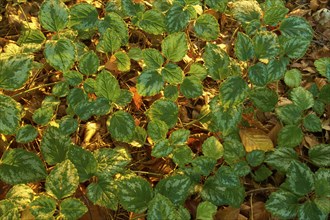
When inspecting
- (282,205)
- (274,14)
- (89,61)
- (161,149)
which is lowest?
(282,205)

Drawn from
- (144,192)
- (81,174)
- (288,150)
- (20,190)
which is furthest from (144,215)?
(288,150)

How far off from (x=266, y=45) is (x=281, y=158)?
44 centimetres

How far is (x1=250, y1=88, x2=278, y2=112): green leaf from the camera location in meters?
1.75

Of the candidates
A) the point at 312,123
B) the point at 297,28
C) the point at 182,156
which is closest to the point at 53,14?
the point at 182,156

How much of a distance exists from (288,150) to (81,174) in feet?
2.63

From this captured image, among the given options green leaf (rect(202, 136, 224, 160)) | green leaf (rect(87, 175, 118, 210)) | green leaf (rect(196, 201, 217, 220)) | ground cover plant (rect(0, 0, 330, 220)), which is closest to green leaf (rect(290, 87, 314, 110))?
ground cover plant (rect(0, 0, 330, 220))

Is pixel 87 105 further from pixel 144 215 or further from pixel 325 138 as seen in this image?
pixel 325 138

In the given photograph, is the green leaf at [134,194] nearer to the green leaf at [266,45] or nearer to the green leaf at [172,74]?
the green leaf at [172,74]

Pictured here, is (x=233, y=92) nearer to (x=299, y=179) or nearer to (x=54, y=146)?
(x=299, y=179)

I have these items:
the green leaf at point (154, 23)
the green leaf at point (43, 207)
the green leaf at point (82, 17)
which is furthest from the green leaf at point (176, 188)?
the green leaf at point (82, 17)

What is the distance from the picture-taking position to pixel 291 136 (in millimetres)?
1691

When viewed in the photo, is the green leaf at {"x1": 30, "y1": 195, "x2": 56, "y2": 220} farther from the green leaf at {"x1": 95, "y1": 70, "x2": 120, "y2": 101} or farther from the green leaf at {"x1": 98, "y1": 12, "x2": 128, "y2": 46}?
the green leaf at {"x1": 98, "y1": 12, "x2": 128, "y2": 46}

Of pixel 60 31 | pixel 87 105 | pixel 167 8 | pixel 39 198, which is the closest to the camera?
pixel 39 198

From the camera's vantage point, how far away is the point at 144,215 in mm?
1509
